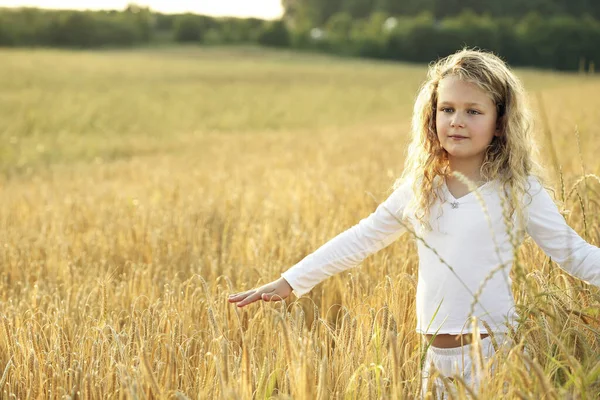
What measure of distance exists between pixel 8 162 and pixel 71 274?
23.2 ft

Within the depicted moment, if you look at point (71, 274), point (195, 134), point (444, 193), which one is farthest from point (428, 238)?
point (195, 134)

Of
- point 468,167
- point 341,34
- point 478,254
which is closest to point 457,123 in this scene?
point 468,167

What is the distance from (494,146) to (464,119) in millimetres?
163

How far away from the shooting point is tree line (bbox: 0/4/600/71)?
164ft

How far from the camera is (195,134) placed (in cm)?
1416

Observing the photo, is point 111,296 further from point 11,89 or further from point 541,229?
point 11,89

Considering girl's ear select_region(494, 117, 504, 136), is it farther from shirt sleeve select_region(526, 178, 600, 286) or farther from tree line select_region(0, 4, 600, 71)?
tree line select_region(0, 4, 600, 71)

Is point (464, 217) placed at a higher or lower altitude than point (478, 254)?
higher

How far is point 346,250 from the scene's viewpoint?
7.22 feet

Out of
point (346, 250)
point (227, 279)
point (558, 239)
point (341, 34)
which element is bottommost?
point (227, 279)

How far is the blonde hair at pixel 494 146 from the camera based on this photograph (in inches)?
82.6

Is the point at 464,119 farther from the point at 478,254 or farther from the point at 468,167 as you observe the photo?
the point at 478,254

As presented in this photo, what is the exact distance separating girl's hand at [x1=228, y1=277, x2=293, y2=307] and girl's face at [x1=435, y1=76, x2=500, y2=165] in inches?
27.3

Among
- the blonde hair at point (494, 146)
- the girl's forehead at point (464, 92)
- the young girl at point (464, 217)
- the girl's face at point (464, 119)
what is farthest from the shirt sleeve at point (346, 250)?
the girl's forehead at point (464, 92)
